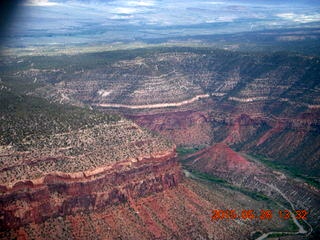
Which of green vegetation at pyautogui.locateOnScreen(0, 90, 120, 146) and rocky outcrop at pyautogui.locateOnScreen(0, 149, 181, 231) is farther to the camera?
green vegetation at pyautogui.locateOnScreen(0, 90, 120, 146)

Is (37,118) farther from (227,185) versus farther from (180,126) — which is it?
(180,126)

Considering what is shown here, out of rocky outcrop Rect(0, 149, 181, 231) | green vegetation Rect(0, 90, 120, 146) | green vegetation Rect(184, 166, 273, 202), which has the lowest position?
green vegetation Rect(184, 166, 273, 202)

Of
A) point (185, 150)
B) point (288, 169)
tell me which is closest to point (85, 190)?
point (288, 169)

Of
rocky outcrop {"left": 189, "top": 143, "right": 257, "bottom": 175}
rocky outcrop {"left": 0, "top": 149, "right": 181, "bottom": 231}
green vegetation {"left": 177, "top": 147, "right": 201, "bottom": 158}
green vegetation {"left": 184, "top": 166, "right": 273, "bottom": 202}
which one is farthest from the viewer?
green vegetation {"left": 177, "top": 147, "right": 201, "bottom": 158}

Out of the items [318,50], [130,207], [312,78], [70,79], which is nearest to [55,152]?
[130,207]

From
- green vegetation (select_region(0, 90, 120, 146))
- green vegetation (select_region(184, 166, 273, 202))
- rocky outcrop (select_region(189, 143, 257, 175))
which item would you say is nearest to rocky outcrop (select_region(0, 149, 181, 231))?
green vegetation (select_region(0, 90, 120, 146))
